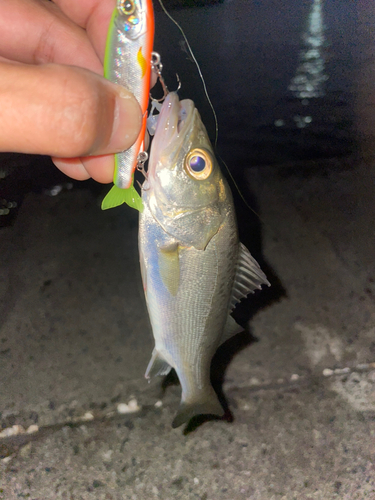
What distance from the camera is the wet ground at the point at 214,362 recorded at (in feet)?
6.22

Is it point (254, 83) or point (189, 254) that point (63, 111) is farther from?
point (254, 83)

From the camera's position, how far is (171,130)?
3.72 feet

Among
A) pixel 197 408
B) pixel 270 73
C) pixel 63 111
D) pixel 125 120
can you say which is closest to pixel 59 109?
pixel 63 111

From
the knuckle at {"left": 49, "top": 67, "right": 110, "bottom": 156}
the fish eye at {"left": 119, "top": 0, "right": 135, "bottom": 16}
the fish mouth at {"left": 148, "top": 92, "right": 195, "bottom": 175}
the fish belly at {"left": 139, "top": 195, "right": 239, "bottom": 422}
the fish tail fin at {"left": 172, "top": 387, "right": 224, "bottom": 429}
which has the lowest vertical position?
the fish tail fin at {"left": 172, "top": 387, "right": 224, "bottom": 429}

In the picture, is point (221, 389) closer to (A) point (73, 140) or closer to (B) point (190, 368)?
(B) point (190, 368)

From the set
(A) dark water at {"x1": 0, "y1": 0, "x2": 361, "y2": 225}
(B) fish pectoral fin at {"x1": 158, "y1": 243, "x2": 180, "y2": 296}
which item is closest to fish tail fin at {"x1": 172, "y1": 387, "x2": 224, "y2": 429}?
(B) fish pectoral fin at {"x1": 158, "y1": 243, "x2": 180, "y2": 296}

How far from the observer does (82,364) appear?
85.8 inches

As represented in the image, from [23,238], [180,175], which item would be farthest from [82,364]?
[180,175]

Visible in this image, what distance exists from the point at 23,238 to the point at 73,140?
2090 millimetres

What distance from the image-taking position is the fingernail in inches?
38.2

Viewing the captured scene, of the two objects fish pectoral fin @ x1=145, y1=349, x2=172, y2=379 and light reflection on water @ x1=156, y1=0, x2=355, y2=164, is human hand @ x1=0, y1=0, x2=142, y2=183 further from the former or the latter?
light reflection on water @ x1=156, y1=0, x2=355, y2=164

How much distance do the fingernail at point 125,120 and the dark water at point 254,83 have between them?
227 centimetres

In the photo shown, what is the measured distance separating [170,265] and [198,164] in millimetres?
436

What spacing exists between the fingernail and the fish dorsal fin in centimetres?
67
